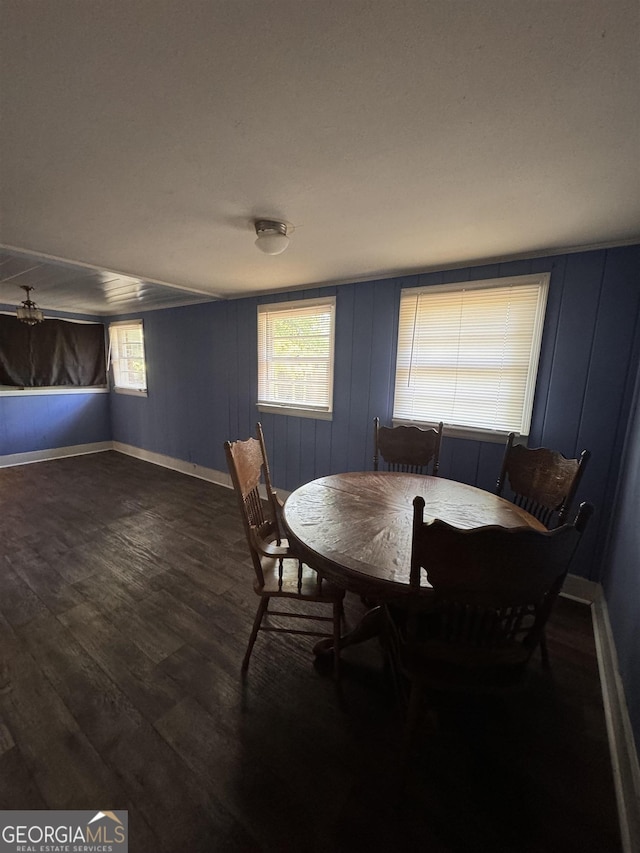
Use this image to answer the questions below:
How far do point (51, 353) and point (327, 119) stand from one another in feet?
18.7

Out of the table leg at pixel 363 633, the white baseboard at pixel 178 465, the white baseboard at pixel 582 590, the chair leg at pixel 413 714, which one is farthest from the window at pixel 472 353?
→ the white baseboard at pixel 178 465

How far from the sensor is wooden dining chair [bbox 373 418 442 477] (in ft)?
8.10

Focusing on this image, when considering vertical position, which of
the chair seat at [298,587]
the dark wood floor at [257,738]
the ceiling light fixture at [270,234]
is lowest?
the dark wood floor at [257,738]

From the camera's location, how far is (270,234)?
1.78 metres

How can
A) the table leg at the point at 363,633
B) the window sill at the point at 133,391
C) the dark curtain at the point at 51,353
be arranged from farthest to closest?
the window sill at the point at 133,391, the dark curtain at the point at 51,353, the table leg at the point at 363,633

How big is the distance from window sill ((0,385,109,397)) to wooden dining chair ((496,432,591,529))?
6100 millimetres

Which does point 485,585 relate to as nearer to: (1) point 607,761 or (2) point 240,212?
(1) point 607,761

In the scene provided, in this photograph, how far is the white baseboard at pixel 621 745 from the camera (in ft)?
3.39

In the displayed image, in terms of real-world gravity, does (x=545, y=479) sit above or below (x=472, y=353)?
below

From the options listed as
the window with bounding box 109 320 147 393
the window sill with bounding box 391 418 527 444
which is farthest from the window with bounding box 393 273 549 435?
the window with bounding box 109 320 147 393

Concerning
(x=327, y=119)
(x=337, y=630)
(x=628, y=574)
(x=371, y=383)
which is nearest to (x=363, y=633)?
(x=337, y=630)

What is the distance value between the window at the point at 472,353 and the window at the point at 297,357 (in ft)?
2.50

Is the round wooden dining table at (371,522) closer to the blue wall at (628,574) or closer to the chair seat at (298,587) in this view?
the chair seat at (298,587)

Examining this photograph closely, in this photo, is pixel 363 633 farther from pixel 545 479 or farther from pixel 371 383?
pixel 371 383
